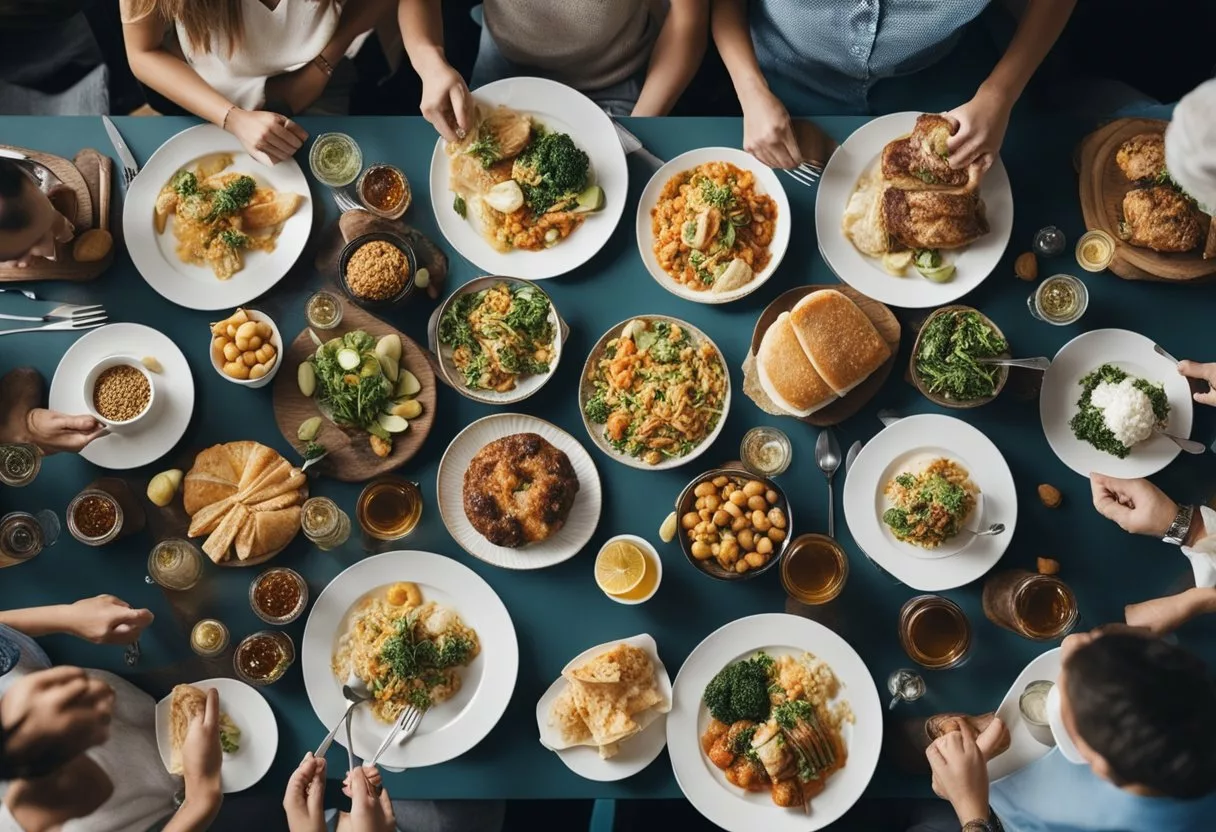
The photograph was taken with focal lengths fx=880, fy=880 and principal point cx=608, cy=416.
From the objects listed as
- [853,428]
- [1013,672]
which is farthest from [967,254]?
[1013,672]

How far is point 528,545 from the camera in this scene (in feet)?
10.6

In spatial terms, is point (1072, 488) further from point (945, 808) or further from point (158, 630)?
point (158, 630)

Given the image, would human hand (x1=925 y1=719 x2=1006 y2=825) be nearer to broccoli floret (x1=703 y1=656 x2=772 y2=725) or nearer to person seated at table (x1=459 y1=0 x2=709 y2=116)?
broccoli floret (x1=703 y1=656 x2=772 y2=725)

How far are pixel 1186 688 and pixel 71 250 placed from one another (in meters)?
4.01

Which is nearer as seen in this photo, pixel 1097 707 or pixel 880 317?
pixel 1097 707

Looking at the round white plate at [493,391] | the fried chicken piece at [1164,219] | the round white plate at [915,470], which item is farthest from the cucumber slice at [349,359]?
the fried chicken piece at [1164,219]

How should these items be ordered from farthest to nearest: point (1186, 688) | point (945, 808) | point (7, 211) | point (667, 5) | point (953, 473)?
point (667, 5) < point (945, 808) < point (953, 473) < point (7, 211) < point (1186, 688)

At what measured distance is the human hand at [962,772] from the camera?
2912 mm

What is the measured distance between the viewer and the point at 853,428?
3303 millimetres

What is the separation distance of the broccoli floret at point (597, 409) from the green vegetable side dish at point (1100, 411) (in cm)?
168

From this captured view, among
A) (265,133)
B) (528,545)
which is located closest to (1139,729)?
(528,545)

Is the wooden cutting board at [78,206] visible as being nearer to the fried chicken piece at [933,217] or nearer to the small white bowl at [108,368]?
the small white bowl at [108,368]

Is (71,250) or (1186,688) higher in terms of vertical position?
(71,250)

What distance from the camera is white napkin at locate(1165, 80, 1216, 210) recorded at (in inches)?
103
